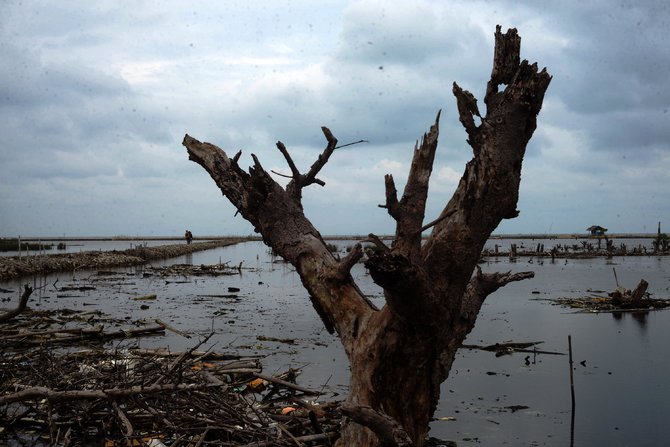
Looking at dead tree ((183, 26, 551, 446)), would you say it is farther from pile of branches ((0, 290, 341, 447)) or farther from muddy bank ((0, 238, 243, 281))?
muddy bank ((0, 238, 243, 281))

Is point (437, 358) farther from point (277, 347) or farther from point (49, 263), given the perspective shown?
point (49, 263)

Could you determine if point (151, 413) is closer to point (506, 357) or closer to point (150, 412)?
point (150, 412)

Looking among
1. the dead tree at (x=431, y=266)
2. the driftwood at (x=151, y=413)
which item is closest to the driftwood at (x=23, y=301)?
the driftwood at (x=151, y=413)

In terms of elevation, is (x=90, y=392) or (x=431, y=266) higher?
(x=431, y=266)

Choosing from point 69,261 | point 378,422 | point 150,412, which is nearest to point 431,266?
point 378,422

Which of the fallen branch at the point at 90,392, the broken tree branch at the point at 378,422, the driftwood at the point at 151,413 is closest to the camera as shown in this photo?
the broken tree branch at the point at 378,422

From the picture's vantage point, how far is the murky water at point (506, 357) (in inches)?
338

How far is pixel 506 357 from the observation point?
42.6 feet

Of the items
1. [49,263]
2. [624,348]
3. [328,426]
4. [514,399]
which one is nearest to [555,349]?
[624,348]

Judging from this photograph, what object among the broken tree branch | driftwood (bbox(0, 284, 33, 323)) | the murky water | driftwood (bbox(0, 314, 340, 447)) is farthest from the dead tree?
the murky water

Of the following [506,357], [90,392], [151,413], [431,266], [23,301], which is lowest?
[506,357]

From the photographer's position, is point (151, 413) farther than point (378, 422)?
Yes

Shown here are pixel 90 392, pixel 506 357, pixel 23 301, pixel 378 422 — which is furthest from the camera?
pixel 506 357

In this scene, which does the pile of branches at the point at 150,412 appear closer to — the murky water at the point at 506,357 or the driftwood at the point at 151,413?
the driftwood at the point at 151,413
